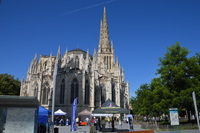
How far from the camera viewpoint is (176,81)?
21.1 metres

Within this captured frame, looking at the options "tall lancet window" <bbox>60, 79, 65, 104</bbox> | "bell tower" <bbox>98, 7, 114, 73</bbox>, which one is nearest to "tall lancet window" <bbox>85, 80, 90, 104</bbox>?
"tall lancet window" <bbox>60, 79, 65, 104</bbox>

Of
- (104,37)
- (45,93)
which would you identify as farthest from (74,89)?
(104,37)

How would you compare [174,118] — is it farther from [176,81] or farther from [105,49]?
[105,49]

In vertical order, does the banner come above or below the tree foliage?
below

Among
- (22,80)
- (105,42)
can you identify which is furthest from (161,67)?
(105,42)

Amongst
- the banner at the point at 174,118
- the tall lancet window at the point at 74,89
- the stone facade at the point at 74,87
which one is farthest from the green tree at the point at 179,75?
the tall lancet window at the point at 74,89

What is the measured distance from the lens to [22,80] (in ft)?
165

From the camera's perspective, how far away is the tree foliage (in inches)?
760

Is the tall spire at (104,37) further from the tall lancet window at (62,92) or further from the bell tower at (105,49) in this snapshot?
the tall lancet window at (62,92)

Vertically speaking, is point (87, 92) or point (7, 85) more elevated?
point (7, 85)

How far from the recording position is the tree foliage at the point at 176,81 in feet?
63.3

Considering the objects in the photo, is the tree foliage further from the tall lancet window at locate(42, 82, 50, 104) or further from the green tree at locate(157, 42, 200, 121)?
the tall lancet window at locate(42, 82, 50, 104)

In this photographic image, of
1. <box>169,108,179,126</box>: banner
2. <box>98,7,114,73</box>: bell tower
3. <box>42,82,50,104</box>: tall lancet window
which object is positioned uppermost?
<box>98,7,114,73</box>: bell tower

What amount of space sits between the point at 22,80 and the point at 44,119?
41.0 meters
